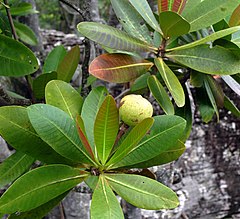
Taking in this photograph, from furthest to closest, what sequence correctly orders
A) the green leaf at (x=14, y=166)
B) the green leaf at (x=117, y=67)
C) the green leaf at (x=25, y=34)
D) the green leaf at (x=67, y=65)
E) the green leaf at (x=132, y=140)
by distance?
the green leaf at (x=25, y=34) → the green leaf at (x=67, y=65) → the green leaf at (x=14, y=166) → the green leaf at (x=117, y=67) → the green leaf at (x=132, y=140)

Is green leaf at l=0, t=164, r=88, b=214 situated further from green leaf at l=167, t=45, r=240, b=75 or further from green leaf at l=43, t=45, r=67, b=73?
green leaf at l=43, t=45, r=67, b=73

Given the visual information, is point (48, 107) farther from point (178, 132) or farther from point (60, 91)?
point (178, 132)

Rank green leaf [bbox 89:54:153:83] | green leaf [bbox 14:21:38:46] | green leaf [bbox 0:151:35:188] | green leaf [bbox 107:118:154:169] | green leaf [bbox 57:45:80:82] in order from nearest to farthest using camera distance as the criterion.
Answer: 1. green leaf [bbox 107:118:154:169]
2. green leaf [bbox 89:54:153:83]
3. green leaf [bbox 0:151:35:188]
4. green leaf [bbox 57:45:80:82]
5. green leaf [bbox 14:21:38:46]

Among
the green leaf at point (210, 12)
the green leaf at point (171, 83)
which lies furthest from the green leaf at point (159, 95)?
the green leaf at point (210, 12)

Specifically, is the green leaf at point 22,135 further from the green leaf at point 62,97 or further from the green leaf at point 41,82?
the green leaf at point 41,82

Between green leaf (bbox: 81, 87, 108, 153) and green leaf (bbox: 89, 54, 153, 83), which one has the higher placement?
green leaf (bbox: 89, 54, 153, 83)

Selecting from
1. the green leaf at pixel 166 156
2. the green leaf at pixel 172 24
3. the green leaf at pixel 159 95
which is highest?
the green leaf at pixel 172 24

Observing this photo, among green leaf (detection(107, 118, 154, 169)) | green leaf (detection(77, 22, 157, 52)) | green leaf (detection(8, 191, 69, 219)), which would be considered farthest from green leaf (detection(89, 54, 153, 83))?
green leaf (detection(8, 191, 69, 219))
